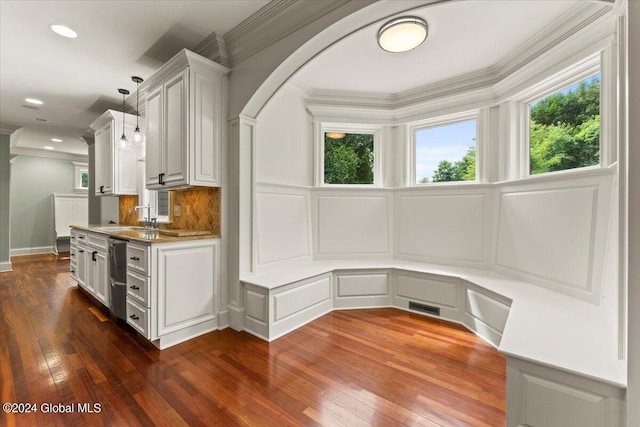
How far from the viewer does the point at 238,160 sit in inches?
108

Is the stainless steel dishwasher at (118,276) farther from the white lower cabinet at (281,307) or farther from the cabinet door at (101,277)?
the white lower cabinet at (281,307)

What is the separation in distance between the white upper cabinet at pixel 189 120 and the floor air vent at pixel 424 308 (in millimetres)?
2511

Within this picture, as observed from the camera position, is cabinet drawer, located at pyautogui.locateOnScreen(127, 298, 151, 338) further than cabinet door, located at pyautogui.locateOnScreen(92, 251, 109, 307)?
No

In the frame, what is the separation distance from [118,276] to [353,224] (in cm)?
267

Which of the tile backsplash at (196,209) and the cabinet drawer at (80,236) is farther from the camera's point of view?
the cabinet drawer at (80,236)

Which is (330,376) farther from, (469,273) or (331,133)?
(331,133)

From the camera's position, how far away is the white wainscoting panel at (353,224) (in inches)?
147

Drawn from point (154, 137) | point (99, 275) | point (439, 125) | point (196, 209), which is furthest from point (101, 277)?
point (439, 125)

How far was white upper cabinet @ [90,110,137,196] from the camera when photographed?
4.12 metres

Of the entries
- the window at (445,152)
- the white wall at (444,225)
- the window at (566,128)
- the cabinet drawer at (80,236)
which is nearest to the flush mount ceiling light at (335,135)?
the window at (445,152)

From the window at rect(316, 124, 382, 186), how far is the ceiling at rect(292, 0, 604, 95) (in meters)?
0.54

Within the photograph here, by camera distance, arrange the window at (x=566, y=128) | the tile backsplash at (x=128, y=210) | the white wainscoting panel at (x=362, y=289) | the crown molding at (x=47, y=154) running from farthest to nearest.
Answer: the crown molding at (x=47, y=154), the tile backsplash at (x=128, y=210), the white wainscoting panel at (x=362, y=289), the window at (x=566, y=128)

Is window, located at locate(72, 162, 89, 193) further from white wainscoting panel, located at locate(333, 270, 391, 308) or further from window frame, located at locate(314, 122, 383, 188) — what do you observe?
white wainscoting panel, located at locate(333, 270, 391, 308)

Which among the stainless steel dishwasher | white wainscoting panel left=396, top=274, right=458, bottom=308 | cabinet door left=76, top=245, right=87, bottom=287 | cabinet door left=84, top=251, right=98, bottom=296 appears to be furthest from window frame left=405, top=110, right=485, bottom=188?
cabinet door left=76, top=245, right=87, bottom=287
